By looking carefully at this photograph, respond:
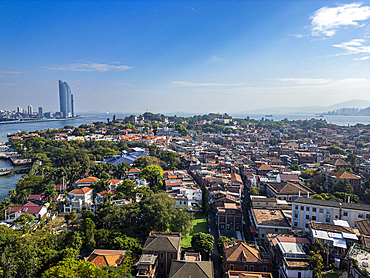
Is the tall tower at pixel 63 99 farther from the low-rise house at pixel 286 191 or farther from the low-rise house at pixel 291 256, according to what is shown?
the low-rise house at pixel 291 256

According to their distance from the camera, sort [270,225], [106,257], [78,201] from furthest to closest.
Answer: [78,201]
[270,225]
[106,257]

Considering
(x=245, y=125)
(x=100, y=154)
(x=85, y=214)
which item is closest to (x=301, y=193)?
(x=85, y=214)

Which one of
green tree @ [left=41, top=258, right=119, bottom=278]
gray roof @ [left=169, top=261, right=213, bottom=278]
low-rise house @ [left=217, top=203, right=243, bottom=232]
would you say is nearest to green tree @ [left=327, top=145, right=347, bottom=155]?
low-rise house @ [left=217, top=203, right=243, bottom=232]

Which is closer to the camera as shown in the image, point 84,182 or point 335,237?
point 335,237

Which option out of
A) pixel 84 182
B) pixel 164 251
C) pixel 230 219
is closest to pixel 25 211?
pixel 84 182

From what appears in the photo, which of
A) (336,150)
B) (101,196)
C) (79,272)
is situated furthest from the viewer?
(336,150)

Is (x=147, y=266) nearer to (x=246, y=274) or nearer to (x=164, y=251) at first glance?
(x=164, y=251)

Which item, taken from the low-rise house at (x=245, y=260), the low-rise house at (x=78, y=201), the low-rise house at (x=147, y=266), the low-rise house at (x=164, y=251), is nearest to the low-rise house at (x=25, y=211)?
the low-rise house at (x=78, y=201)
